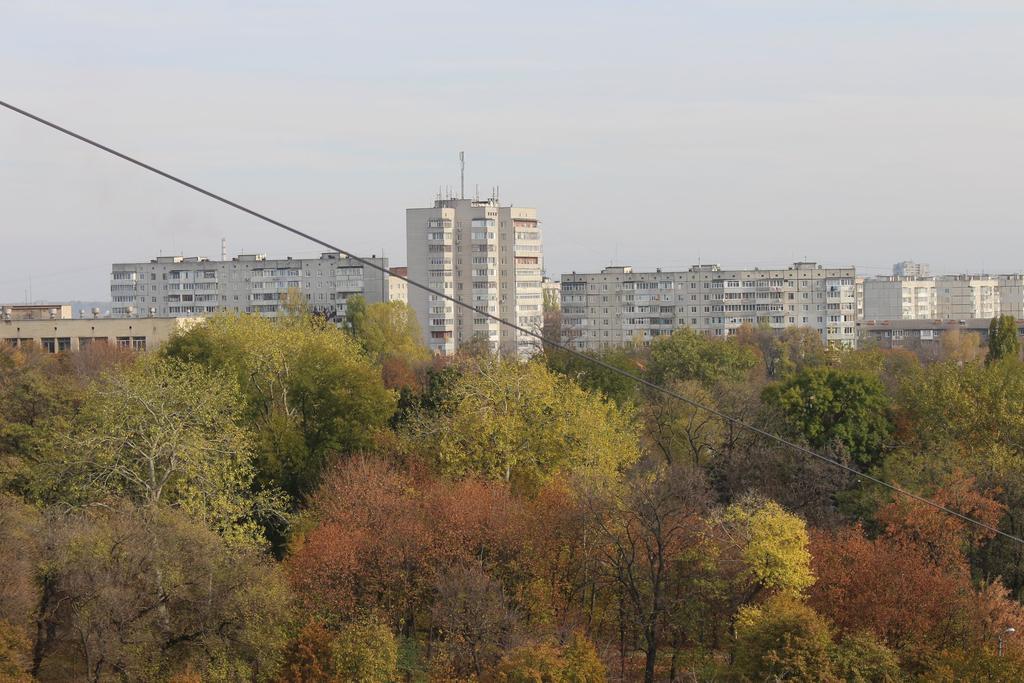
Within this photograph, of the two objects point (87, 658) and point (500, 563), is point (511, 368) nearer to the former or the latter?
point (500, 563)

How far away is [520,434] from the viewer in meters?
35.5

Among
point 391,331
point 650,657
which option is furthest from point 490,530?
point 391,331

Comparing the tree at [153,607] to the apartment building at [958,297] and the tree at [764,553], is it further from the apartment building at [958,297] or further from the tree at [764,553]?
the apartment building at [958,297]

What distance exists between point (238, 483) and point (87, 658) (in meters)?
8.92

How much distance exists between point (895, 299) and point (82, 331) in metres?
94.1

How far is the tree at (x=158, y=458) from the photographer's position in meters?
30.1

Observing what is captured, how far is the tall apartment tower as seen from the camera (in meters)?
92.3

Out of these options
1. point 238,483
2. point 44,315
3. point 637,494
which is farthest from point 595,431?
point 44,315

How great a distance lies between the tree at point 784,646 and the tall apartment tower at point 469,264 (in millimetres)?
67127

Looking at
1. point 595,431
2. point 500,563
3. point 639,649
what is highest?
point 595,431

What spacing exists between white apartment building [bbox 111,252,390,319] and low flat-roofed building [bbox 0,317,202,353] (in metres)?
28.3

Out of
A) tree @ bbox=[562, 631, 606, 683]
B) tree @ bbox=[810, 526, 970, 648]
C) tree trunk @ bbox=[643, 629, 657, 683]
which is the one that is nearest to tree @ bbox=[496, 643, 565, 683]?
tree @ bbox=[562, 631, 606, 683]

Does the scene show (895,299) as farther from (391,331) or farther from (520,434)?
(520,434)

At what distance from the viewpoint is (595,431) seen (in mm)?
35562
